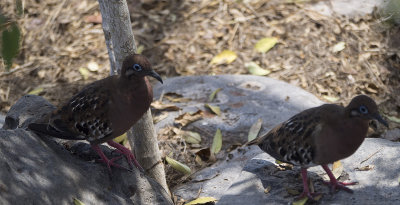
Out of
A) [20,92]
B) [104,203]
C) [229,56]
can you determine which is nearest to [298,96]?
[229,56]

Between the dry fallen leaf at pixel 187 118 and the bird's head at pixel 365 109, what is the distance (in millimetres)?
2534

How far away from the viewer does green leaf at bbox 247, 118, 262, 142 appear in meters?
→ 5.90

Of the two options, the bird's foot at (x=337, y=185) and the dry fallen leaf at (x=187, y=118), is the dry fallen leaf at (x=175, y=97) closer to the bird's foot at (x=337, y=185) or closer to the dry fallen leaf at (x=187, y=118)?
the dry fallen leaf at (x=187, y=118)

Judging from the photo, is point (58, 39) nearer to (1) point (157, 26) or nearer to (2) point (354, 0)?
(1) point (157, 26)

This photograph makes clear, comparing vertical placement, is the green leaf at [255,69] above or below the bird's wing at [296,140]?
below

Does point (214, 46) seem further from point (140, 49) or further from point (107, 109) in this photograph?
point (107, 109)

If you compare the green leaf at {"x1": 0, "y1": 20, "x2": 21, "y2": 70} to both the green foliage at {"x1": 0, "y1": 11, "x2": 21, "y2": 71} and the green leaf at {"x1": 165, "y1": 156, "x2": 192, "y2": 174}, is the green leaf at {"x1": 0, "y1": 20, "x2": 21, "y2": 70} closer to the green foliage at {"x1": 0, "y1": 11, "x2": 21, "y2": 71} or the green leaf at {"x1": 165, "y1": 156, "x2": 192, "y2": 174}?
the green foliage at {"x1": 0, "y1": 11, "x2": 21, "y2": 71}

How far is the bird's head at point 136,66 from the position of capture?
4373 millimetres

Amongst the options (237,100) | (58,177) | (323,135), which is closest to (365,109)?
(323,135)

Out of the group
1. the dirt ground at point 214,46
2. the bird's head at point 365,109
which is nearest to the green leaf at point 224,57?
the dirt ground at point 214,46

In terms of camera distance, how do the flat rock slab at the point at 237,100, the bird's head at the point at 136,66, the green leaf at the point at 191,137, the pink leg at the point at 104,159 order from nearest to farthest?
the bird's head at the point at 136,66
the pink leg at the point at 104,159
the green leaf at the point at 191,137
the flat rock slab at the point at 237,100

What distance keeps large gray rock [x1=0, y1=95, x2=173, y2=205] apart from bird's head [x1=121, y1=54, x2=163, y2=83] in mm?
920

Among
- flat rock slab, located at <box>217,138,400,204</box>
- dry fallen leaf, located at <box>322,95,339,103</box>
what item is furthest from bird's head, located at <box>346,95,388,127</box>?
dry fallen leaf, located at <box>322,95,339,103</box>

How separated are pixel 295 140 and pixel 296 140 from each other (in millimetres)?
10
